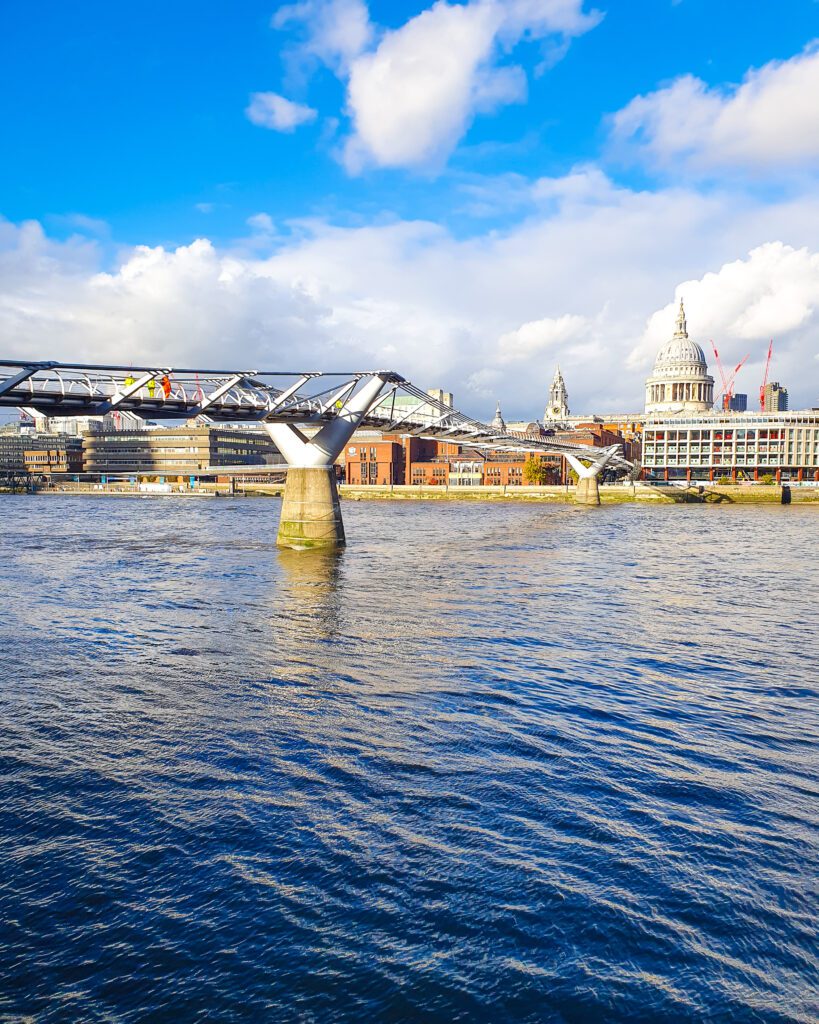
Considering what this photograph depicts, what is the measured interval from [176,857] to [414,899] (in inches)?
120

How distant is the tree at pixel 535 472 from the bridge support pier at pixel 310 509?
11106 centimetres

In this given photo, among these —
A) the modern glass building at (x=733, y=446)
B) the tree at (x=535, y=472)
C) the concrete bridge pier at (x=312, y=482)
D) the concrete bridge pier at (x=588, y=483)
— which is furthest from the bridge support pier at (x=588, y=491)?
the concrete bridge pier at (x=312, y=482)

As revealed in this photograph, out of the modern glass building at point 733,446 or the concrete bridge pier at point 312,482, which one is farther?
the modern glass building at point 733,446

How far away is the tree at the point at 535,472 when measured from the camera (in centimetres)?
15188

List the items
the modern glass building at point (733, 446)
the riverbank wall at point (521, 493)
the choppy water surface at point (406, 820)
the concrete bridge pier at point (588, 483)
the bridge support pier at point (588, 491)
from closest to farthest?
1. the choppy water surface at point (406, 820)
2. the bridge support pier at point (588, 491)
3. the concrete bridge pier at point (588, 483)
4. the riverbank wall at point (521, 493)
5. the modern glass building at point (733, 446)

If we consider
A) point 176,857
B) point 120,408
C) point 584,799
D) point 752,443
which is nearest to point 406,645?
point 584,799

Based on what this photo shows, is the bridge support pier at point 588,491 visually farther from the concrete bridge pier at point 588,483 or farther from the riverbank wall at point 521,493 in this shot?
the riverbank wall at point 521,493

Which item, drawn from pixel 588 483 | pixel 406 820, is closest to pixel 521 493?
pixel 588 483

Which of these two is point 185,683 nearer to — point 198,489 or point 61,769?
point 61,769

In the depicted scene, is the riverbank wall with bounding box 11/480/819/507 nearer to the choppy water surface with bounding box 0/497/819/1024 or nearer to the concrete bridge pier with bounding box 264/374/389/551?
the concrete bridge pier with bounding box 264/374/389/551

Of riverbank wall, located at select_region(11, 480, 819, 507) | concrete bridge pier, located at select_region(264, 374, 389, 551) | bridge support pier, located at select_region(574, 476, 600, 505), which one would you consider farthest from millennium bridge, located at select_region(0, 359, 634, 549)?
riverbank wall, located at select_region(11, 480, 819, 507)

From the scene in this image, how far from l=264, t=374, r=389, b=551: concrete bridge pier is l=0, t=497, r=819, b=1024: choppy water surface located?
21.3 meters

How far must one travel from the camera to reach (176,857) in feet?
29.7

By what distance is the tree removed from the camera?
498 ft
